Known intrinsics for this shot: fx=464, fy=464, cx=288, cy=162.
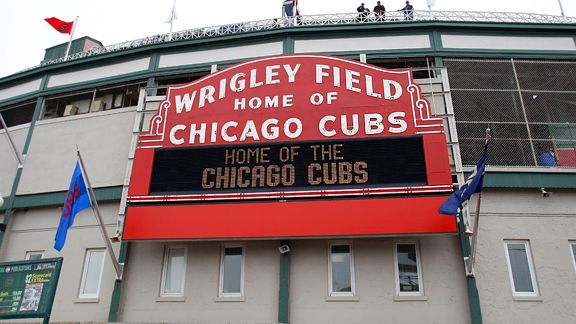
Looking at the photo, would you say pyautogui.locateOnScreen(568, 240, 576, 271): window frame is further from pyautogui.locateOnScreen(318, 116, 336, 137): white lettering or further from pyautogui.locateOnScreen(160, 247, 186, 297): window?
pyautogui.locateOnScreen(160, 247, 186, 297): window

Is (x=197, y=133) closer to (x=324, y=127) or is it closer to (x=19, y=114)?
(x=324, y=127)

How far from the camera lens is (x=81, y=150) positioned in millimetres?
14820

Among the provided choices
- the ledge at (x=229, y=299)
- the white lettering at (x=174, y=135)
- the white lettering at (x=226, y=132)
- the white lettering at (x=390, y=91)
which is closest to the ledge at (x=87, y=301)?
the ledge at (x=229, y=299)

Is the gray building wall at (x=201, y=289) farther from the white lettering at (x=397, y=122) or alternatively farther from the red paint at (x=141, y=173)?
the white lettering at (x=397, y=122)

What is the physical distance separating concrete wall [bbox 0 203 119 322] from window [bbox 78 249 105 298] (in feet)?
0.43

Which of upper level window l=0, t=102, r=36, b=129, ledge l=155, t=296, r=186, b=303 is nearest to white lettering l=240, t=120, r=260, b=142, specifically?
ledge l=155, t=296, r=186, b=303

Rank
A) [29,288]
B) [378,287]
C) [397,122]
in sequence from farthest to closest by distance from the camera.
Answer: [397,122]
[378,287]
[29,288]

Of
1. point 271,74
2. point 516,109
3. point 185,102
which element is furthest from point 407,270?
point 185,102

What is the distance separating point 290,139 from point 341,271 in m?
3.56

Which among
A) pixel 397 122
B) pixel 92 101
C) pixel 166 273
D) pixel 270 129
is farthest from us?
pixel 92 101

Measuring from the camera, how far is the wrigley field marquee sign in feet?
36.4

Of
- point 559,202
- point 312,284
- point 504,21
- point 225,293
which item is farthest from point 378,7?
point 225,293

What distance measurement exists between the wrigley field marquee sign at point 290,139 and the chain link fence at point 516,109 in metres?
1.96

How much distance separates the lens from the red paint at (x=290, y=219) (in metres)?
10.6
